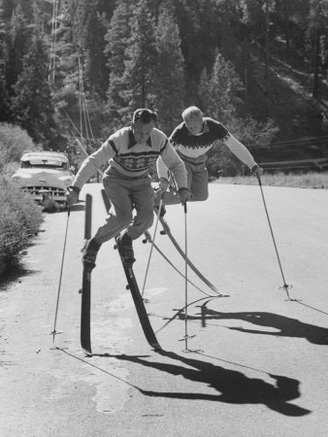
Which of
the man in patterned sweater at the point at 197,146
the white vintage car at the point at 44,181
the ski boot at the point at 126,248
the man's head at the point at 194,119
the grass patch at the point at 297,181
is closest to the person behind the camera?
the ski boot at the point at 126,248

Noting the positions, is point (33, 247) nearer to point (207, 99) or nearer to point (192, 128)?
point (192, 128)

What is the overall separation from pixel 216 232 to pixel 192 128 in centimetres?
595

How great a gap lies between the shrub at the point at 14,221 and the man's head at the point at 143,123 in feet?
16.0

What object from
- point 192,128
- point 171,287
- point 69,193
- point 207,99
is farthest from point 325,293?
point 207,99

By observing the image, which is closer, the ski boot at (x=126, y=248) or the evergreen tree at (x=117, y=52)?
the ski boot at (x=126, y=248)

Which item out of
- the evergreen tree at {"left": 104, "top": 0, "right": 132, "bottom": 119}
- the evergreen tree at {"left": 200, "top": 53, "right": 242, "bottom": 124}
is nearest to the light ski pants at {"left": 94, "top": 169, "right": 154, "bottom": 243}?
the evergreen tree at {"left": 200, "top": 53, "right": 242, "bottom": 124}

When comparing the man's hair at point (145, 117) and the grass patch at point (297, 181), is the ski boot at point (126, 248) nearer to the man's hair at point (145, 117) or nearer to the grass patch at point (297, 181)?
the man's hair at point (145, 117)

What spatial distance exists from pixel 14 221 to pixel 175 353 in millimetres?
7464

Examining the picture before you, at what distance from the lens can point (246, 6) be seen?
386 feet

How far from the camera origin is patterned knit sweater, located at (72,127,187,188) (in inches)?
285

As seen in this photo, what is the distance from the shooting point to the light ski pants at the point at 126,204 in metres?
7.66

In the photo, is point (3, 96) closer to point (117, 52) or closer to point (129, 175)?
point (117, 52)

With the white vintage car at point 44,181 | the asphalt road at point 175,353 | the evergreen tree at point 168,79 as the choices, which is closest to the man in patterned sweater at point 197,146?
the asphalt road at point 175,353

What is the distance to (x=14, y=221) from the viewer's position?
13297 millimetres
